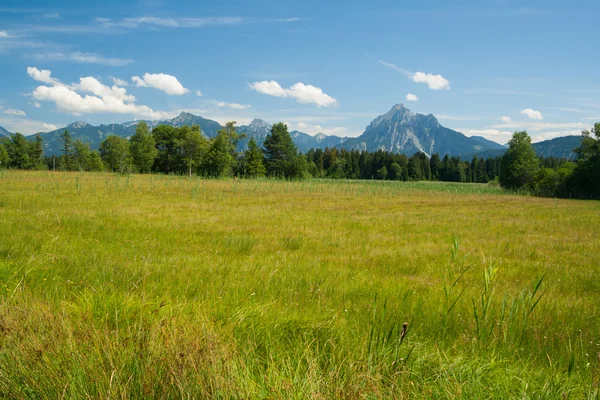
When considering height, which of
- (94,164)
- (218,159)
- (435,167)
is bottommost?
(218,159)

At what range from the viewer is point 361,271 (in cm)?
638

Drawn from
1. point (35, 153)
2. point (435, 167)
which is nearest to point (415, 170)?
point (435, 167)

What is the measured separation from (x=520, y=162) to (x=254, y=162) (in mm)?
47837

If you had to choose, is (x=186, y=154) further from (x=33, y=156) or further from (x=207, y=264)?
(x=207, y=264)

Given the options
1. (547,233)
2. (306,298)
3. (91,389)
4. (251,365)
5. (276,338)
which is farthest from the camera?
(547,233)

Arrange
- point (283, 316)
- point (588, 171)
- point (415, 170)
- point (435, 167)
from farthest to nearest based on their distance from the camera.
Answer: point (435, 167) < point (415, 170) < point (588, 171) < point (283, 316)

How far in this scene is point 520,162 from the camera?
59250 mm

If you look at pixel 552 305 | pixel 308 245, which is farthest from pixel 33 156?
pixel 552 305

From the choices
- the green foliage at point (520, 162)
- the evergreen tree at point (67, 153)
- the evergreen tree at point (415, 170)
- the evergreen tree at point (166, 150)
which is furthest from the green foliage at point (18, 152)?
the evergreen tree at point (415, 170)

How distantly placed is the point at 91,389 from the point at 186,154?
7361cm

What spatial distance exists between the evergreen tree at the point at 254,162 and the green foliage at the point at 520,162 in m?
44.8

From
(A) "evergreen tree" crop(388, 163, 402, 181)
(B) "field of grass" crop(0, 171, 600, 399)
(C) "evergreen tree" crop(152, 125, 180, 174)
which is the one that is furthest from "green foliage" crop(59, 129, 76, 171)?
(A) "evergreen tree" crop(388, 163, 402, 181)

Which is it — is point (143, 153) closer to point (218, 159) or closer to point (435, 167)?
point (218, 159)

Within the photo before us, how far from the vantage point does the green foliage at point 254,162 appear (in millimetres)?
68125
